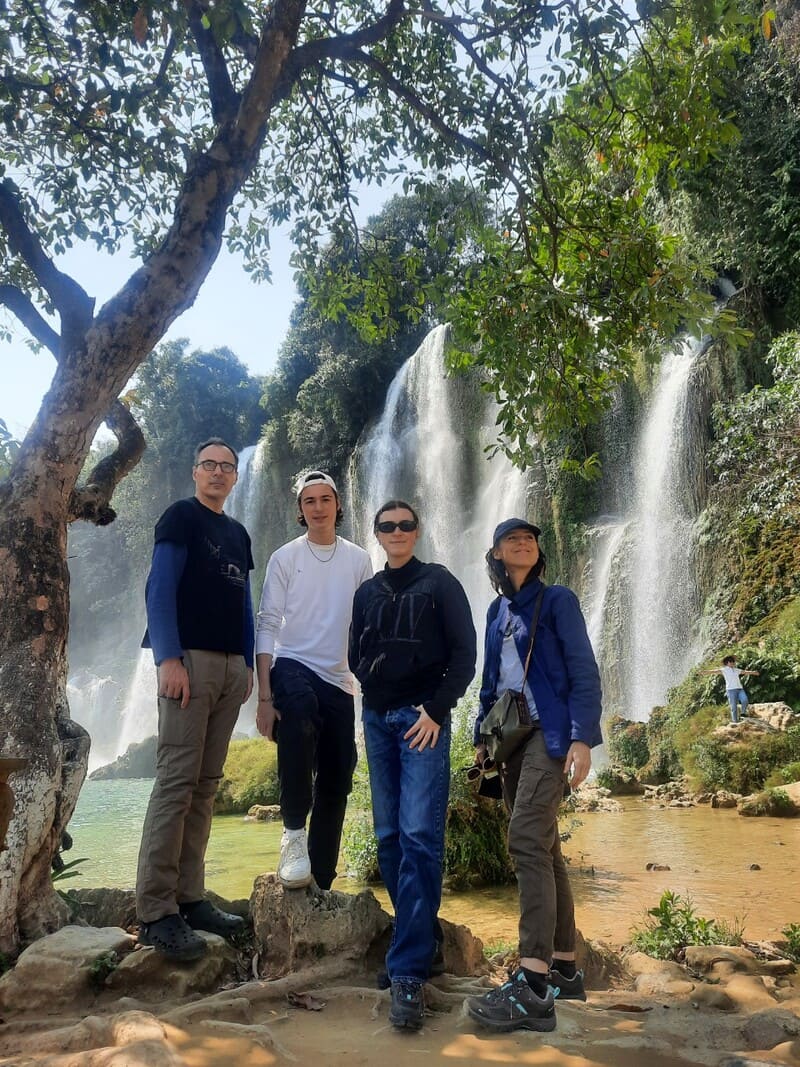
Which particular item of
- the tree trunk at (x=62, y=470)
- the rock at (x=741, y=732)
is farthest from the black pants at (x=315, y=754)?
the rock at (x=741, y=732)

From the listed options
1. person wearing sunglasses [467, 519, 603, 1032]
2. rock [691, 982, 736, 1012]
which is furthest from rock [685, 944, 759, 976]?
person wearing sunglasses [467, 519, 603, 1032]

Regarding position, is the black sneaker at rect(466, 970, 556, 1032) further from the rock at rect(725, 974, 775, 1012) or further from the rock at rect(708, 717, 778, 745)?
the rock at rect(708, 717, 778, 745)

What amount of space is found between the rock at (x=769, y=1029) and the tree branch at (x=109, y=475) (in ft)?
11.2

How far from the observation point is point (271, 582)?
3500 millimetres

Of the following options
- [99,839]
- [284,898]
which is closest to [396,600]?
[284,898]

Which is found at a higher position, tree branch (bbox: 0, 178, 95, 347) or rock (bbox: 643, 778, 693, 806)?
tree branch (bbox: 0, 178, 95, 347)

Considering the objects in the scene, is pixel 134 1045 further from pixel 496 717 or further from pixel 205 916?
pixel 496 717

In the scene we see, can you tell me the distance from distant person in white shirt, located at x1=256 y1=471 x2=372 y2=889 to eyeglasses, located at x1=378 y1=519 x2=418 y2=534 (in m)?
0.31

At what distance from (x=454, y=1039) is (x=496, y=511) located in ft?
58.3

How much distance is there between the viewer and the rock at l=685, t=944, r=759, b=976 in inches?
146

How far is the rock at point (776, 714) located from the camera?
1092cm

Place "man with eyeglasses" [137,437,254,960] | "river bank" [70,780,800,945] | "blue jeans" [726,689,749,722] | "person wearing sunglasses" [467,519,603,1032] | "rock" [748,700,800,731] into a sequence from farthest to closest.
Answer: "blue jeans" [726,689,749,722] → "rock" [748,700,800,731] → "river bank" [70,780,800,945] → "man with eyeglasses" [137,437,254,960] → "person wearing sunglasses" [467,519,603,1032]

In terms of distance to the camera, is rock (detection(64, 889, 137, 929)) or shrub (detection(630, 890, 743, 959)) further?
shrub (detection(630, 890, 743, 959))

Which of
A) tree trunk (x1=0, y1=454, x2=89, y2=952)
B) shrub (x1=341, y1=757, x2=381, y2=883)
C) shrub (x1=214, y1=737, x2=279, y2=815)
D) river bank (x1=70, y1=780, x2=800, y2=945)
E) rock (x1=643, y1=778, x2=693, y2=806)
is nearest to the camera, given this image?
tree trunk (x1=0, y1=454, x2=89, y2=952)
